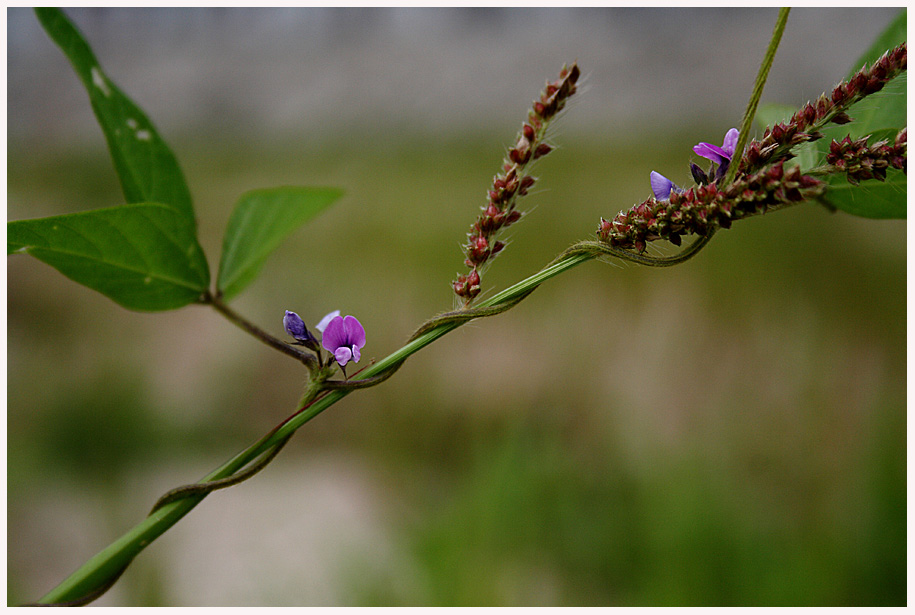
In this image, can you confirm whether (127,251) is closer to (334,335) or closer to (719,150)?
→ (334,335)

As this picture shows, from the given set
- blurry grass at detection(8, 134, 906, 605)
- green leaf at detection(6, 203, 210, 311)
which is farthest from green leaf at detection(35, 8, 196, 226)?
blurry grass at detection(8, 134, 906, 605)

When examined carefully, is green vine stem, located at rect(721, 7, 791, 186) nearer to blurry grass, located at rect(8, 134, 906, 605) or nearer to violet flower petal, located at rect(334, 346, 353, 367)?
violet flower petal, located at rect(334, 346, 353, 367)

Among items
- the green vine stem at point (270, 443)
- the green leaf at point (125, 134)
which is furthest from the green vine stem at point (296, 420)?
the green leaf at point (125, 134)

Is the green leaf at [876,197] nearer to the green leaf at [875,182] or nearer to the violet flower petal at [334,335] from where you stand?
the green leaf at [875,182]

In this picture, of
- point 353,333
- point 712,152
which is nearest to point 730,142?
point 712,152

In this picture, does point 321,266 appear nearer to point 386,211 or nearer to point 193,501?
point 386,211
